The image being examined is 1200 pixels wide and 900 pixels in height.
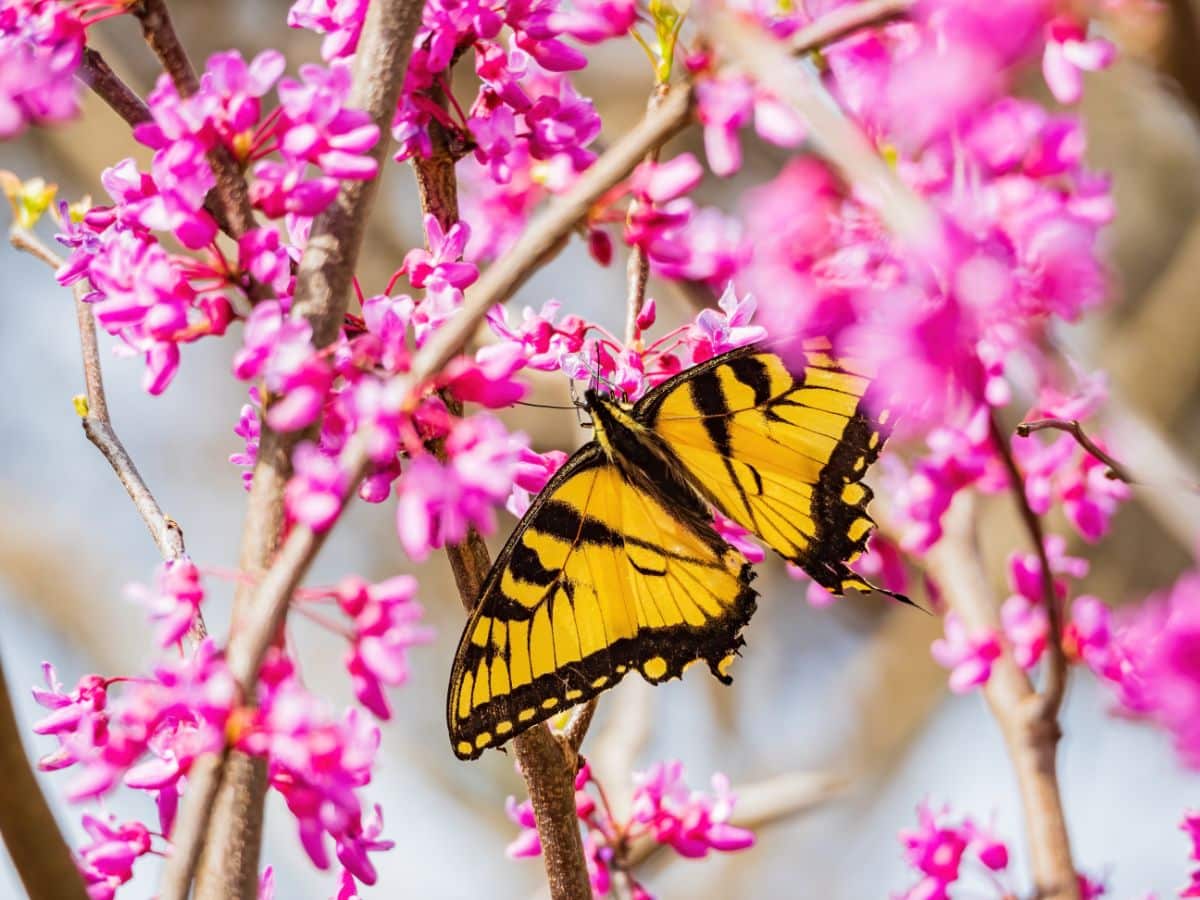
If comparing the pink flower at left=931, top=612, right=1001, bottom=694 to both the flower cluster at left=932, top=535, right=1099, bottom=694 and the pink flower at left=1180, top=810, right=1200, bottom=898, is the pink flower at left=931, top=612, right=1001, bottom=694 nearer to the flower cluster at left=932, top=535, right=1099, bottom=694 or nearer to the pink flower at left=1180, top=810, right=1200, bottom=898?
the flower cluster at left=932, top=535, right=1099, bottom=694

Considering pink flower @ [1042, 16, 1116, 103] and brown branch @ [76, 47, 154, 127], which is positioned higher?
brown branch @ [76, 47, 154, 127]

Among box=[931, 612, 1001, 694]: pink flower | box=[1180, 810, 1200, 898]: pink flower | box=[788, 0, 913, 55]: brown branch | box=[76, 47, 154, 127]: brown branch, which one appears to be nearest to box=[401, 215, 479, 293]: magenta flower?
box=[76, 47, 154, 127]: brown branch

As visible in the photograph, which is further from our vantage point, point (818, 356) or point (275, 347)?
point (818, 356)

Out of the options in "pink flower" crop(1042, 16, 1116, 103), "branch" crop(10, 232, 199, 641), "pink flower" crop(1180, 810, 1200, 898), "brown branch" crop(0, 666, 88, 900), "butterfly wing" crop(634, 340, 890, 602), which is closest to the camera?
"brown branch" crop(0, 666, 88, 900)

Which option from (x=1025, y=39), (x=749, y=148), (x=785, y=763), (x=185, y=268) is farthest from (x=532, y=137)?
(x=785, y=763)

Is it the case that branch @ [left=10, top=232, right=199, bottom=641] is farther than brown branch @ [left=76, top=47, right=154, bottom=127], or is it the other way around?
branch @ [left=10, top=232, right=199, bottom=641]

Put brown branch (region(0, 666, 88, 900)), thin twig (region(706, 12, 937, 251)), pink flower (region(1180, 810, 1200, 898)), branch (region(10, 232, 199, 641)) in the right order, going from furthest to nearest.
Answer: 1. pink flower (region(1180, 810, 1200, 898))
2. branch (region(10, 232, 199, 641))
3. brown branch (region(0, 666, 88, 900))
4. thin twig (region(706, 12, 937, 251))

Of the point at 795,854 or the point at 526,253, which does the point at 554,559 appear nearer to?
the point at 526,253
